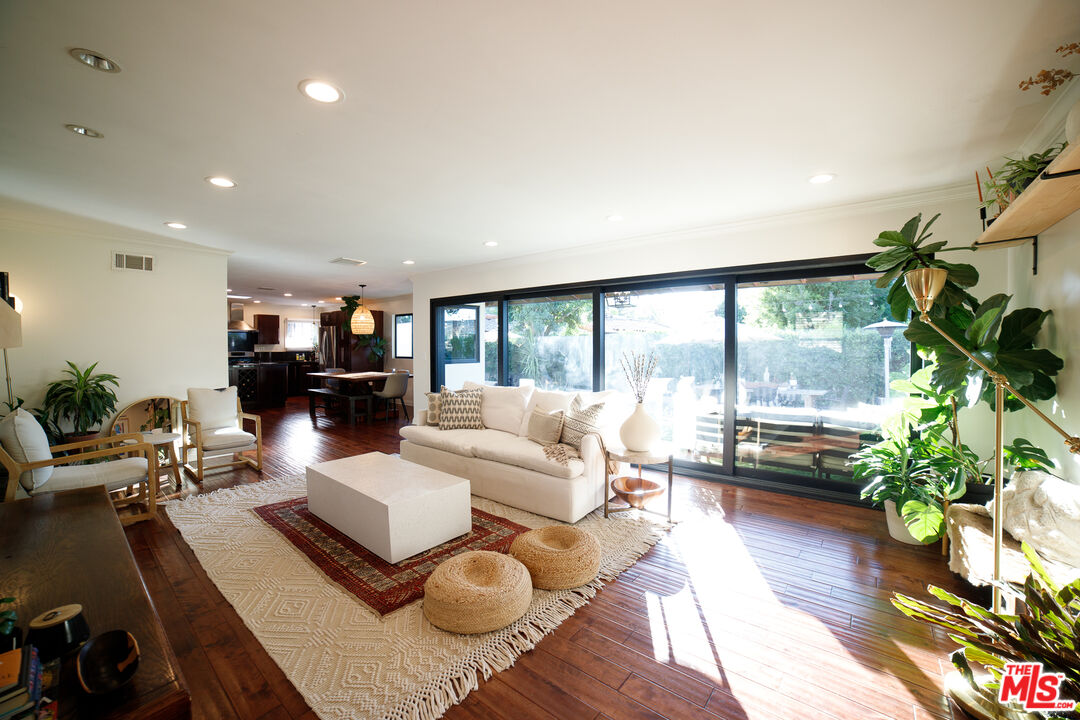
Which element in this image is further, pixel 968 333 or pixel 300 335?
pixel 300 335

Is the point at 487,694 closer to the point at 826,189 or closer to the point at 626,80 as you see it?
the point at 626,80

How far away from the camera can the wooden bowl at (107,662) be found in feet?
3.06

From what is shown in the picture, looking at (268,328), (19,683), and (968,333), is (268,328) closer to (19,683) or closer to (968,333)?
(19,683)

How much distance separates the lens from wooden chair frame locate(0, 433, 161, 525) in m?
2.69

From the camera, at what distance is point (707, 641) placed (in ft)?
6.45

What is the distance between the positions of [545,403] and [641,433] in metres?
1.12

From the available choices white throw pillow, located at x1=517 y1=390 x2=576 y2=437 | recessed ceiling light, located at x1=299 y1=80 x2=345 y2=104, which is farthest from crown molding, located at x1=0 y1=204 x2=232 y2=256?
white throw pillow, located at x1=517 y1=390 x2=576 y2=437

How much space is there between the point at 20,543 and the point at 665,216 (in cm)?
436

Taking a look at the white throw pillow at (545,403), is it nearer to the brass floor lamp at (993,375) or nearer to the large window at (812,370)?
the large window at (812,370)

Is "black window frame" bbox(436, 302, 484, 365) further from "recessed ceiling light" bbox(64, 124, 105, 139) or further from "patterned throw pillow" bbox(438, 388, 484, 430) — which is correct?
"recessed ceiling light" bbox(64, 124, 105, 139)

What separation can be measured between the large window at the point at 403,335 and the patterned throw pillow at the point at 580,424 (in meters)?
6.95

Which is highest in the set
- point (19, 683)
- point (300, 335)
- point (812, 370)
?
point (300, 335)

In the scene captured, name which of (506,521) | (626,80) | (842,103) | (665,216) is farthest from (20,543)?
(665,216)

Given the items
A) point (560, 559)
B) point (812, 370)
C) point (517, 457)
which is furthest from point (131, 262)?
point (812, 370)
